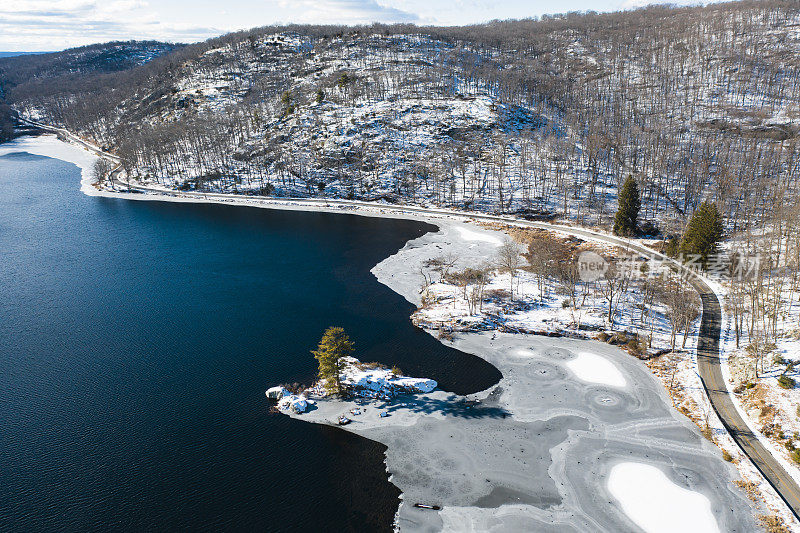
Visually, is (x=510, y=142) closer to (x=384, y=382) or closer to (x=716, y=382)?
(x=716, y=382)

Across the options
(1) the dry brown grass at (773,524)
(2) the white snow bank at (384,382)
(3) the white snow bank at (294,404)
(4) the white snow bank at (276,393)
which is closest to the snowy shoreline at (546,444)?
(1) the dry brown grass at (773,524)

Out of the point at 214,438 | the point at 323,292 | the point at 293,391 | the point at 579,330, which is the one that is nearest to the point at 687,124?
the point at 579,330

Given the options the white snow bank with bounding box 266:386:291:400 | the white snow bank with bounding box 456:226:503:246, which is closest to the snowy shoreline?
the white snow bank with bounding box 266:386:291:400

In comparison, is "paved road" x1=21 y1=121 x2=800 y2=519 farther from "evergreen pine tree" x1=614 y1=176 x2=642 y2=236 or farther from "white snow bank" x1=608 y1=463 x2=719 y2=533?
"white snow bank" x1=608 y1=463 x2=719 y2=533

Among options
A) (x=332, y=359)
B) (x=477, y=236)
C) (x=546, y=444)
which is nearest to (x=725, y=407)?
(x=546, y=444)

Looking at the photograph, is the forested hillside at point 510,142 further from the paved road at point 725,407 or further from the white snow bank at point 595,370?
the white snow bank at point 595,370

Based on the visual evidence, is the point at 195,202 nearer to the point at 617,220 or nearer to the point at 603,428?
the point at 617,220
